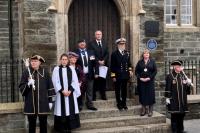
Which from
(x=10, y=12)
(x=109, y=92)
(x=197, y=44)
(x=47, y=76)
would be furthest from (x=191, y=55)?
(x=47, y=76)

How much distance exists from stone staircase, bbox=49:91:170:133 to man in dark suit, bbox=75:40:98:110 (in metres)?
0.29

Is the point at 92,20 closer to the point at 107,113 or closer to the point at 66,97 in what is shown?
the point at 107,113

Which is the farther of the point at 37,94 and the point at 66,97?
the point at 66,97

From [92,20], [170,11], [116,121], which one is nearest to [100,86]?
[116,121]

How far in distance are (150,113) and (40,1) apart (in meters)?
3.69

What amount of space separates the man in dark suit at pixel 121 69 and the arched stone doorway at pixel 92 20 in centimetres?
119

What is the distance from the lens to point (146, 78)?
10438 mm

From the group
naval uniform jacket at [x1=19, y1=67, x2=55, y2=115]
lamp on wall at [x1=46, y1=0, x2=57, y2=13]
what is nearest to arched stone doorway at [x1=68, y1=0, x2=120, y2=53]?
lamp on wall at [x1=46, y1=0, x2=57, y2=13]

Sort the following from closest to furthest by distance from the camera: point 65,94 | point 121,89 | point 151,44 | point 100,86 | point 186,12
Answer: point 65,94 < point 121,89 < point 100,86 < point 151,44 < point 186,12

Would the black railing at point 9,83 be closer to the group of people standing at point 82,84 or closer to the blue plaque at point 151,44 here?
the group of people standing at point 82,84

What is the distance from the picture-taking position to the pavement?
10773mm

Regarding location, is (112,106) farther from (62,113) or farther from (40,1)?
(40,1)

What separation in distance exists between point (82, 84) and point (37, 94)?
134 centimetres

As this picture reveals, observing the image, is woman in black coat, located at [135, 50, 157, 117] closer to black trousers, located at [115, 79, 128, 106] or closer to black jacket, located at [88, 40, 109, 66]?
black trousers, located at [115, 79, 128, 106]
